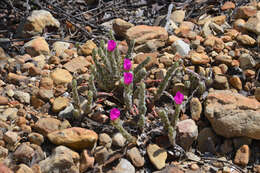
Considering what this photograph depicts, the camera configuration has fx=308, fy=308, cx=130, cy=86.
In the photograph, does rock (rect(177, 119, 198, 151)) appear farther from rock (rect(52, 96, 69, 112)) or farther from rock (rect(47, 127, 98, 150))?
rock (rect(52, 96, 69, 112))

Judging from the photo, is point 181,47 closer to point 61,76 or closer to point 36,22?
point 61,76

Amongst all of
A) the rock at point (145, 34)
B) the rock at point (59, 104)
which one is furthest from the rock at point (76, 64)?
the rock at point (145, 34)

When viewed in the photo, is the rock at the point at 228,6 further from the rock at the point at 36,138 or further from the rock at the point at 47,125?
the rock at the point at 36,138

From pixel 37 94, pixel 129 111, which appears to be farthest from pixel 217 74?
pixel 37 94

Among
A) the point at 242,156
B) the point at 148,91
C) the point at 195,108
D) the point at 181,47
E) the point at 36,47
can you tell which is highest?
the point at 36,47

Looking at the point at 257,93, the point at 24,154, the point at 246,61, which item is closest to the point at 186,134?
the point at 257,93

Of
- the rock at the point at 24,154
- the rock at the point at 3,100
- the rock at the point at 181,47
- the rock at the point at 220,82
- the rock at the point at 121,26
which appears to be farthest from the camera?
the rock at the point at 121,26

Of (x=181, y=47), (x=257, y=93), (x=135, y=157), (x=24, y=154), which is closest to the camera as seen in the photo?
(x=24, y=154)
